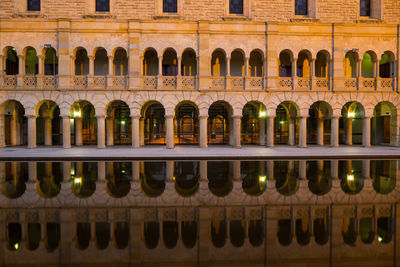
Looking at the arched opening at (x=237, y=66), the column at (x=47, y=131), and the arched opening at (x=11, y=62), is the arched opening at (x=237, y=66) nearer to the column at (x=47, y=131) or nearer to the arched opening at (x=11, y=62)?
the column at (x=47, y=131)

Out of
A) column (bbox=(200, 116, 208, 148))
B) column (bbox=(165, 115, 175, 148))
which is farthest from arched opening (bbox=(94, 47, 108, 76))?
column (bbox=(200, 116, 208, 148))

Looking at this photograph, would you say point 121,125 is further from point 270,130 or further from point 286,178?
point 286,178

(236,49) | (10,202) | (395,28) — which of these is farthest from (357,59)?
(10,202)

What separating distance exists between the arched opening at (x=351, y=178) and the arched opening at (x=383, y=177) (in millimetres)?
435

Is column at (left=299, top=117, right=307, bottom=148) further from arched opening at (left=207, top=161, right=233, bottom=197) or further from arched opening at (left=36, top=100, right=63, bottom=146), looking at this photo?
arched opening at (left=36, top=100, right=63, bottom=146)

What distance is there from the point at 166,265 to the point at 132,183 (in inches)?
199

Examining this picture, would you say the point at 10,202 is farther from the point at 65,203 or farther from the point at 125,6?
the point at 125,6

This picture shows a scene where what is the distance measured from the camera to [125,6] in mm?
19609

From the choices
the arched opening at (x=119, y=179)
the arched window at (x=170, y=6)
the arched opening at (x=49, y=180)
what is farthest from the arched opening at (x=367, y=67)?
the arched opening at (x=49, y=180)

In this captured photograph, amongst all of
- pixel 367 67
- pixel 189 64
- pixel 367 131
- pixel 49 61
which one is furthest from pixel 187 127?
pixel 367 67

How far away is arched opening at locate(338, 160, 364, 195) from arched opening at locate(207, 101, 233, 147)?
1249 cm

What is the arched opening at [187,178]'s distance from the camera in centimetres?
755

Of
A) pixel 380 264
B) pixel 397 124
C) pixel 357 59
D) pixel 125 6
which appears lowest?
pixel 380 264

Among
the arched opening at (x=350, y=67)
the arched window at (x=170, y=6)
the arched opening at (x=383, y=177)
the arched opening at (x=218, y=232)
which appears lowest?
the arched opening at (x=218, y=232)
